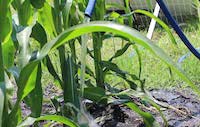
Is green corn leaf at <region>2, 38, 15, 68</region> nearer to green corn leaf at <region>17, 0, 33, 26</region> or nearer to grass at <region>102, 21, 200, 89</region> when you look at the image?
green corn leaf at <region>17, 0, 33, 26</region>

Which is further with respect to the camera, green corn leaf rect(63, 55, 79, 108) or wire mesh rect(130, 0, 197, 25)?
wire mesh rect(130, 0, 197, 25)

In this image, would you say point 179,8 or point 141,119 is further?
point 179,8

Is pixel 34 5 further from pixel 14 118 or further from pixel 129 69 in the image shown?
pixel 129 69

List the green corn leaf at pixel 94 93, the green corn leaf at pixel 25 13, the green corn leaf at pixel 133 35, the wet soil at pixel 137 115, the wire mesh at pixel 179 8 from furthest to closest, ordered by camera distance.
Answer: the wire mesh at pixel 179 8, the wet soil at pixel 137 115, the green corn leaf at pixel 94 93, the green corn leaf at pixel 25 13, the green corn leaf at pixel 133 35

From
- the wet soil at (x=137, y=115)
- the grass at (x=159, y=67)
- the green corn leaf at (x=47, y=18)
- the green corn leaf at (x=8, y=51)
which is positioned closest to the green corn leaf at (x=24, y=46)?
the green corn leaf at (x=8, y=51)

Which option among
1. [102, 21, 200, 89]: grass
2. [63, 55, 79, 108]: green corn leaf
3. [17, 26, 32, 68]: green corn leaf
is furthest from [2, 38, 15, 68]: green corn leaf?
[102, 21, 200, 89]: grass

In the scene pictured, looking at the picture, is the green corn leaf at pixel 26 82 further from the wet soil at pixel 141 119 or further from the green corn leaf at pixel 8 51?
the wet soil at pixel 141 119

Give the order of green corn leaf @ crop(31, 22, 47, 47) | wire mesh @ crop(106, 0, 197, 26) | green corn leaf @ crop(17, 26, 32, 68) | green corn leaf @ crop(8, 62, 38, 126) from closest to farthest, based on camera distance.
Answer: green corn leaf @ crop(8, 62, 38, 126) → green corn leaf @ crop(17, 26, 32, 68) → green corn leaf @ crop(31, 22, 47, 47) → wire mesh @ crop(106, 0, 197, 26)

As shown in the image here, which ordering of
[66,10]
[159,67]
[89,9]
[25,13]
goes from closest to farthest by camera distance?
[89,9], [25,13], [66,10], [159,67]

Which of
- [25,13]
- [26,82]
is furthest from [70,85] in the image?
[26,82]

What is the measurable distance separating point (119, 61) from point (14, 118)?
6.36 ft

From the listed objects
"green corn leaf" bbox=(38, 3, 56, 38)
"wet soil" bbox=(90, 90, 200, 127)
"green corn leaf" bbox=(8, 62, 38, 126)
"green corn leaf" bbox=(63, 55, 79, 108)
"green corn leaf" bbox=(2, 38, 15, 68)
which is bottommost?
"wet soil" bbox=(90, 90, 200, 127)

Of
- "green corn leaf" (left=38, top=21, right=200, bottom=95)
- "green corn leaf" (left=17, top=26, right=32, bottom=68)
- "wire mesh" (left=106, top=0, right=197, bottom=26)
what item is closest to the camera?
"green corn leaf" (left=38, top=21, right=200, bottom=95)

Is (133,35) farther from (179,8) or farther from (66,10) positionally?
(179,8)
